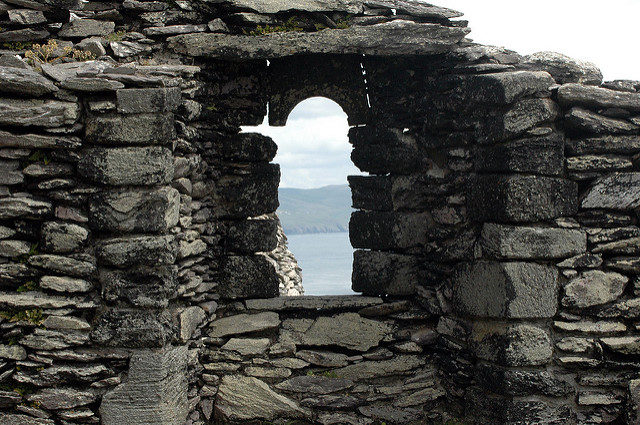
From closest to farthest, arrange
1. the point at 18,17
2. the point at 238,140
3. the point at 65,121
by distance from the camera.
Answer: the point at 65,121, the point at 18,17, the point at 238,140

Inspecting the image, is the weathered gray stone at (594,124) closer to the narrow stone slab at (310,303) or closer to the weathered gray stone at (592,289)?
the weathered gray stone at (592,289)

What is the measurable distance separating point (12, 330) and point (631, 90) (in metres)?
6.11

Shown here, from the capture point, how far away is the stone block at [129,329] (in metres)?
6.13

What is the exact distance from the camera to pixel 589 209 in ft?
21.2

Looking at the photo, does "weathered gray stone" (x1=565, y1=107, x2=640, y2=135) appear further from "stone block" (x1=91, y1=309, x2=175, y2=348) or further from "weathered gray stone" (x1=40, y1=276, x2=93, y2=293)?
"weathered gray stone" (x1=40, y1=276, x2=93, y2=293)

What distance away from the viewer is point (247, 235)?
7477 mm

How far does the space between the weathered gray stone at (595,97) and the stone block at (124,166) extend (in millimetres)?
3690

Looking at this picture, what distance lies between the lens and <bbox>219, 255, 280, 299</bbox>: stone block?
7.47 metres

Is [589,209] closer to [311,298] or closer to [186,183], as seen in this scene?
[311,298]

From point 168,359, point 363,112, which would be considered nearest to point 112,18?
point 363,112

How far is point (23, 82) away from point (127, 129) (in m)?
0.93

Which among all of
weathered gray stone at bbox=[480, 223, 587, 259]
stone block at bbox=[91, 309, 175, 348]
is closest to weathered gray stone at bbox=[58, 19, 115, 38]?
stone block at bbox=[91, 309, 175, 348]

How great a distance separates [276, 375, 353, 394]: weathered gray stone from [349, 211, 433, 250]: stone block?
Result: 1500 mm

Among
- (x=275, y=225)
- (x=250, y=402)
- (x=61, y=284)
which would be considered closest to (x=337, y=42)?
(x=275, y=225)
